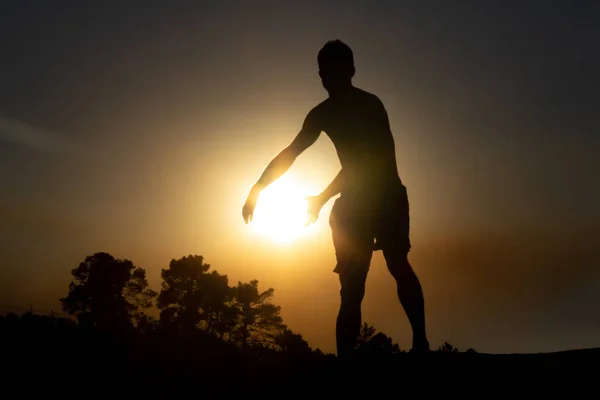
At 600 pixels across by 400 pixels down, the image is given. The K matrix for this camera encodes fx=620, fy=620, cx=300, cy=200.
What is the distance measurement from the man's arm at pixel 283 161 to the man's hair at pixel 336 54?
701 millimetres

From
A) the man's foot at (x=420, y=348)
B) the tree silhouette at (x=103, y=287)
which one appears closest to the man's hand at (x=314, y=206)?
the man's foot at (x=420, y=348)

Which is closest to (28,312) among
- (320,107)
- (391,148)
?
(320,107)

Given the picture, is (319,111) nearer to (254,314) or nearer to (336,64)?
(336,64)

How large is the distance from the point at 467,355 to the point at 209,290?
5140 centimetres

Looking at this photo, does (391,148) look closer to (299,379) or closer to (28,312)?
(299,379)

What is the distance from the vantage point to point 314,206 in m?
8.01

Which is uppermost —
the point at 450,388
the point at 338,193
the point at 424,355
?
the point at 338,193

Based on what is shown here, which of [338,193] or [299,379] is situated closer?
[299,379]

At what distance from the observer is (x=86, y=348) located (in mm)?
6617

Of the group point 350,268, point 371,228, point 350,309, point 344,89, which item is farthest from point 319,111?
point 350,309

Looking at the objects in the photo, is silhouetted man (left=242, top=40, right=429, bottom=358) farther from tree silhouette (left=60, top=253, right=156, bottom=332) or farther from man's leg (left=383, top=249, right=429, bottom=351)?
tree silhouette (left=60, top=253, right=156, bottom=332)

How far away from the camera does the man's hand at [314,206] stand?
7945 mm

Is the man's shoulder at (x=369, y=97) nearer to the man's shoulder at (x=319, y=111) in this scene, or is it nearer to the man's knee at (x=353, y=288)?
the man's shoulder at (x=319, y=111)

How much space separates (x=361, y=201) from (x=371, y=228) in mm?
349
